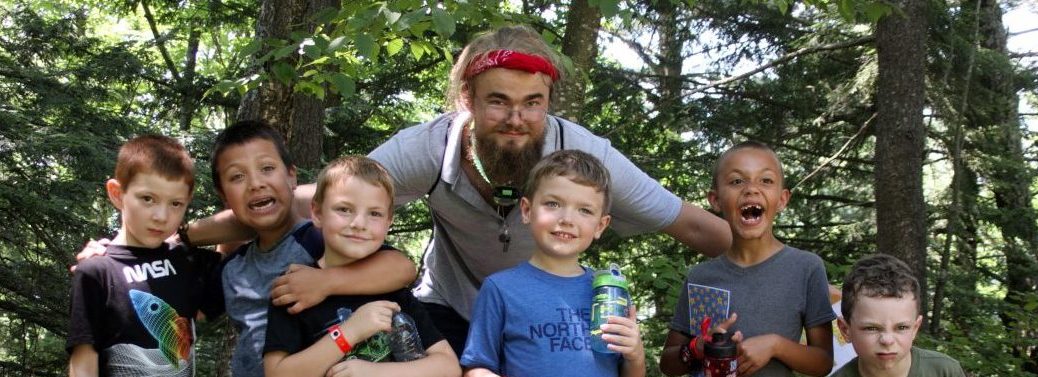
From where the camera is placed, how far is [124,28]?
20.8 m

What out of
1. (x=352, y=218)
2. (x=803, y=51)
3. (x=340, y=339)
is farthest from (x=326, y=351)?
(x=803, y=51)

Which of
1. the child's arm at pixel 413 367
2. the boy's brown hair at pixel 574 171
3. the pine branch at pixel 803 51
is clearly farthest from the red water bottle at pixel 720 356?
the pine branch at pixel 803 51

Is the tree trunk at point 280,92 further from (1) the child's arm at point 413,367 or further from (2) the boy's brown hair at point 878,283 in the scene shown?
(2) the boy's brown hair at point 878,283

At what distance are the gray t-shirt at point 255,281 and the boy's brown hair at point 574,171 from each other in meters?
0.82

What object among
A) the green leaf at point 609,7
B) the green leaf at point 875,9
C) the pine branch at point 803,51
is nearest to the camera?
the green leaf at point 609,7

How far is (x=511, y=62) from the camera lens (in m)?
3.31

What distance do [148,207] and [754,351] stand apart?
2.22m

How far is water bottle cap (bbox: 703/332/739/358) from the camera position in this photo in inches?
117

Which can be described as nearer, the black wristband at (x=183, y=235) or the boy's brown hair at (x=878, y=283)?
the boy's brown hair at (x=878, y=283)

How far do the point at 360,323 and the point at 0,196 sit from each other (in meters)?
4.09

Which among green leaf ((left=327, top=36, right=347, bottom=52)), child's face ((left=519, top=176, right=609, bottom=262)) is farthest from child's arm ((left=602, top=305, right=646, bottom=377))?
green leaf ((left=327, top=36, right=347, bottom=52))

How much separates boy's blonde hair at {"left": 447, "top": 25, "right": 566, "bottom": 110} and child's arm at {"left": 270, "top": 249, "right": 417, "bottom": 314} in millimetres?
930

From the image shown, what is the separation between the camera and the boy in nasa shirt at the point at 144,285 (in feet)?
9.41

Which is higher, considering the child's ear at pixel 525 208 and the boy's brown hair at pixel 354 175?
the boy's brown hair at pixel 354 175
